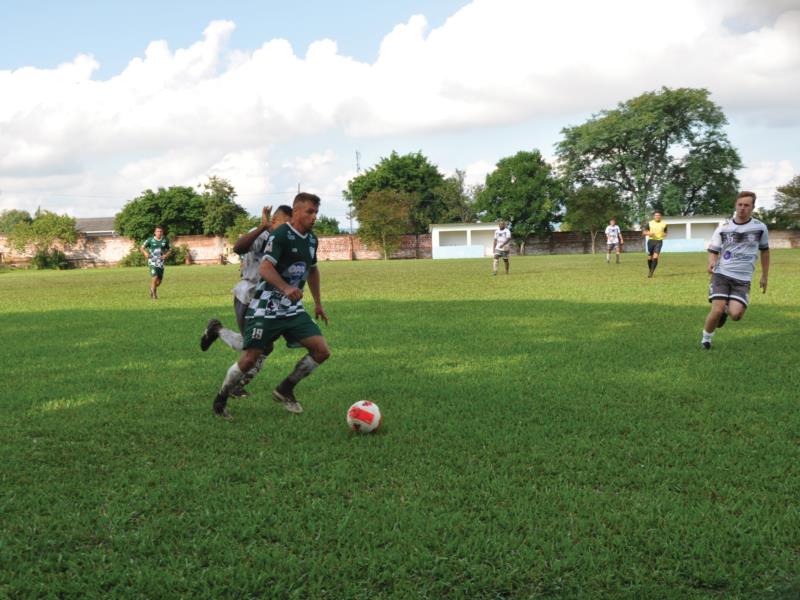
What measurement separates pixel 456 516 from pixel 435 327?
7.70m

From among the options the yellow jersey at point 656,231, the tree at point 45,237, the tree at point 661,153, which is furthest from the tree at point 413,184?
the yellow jersey at point 656,231

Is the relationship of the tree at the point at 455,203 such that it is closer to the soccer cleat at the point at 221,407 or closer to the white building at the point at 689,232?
the white building at the point at 689,232

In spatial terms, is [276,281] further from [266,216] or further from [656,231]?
[656,231]

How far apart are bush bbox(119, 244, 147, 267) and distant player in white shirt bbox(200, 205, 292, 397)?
175ft

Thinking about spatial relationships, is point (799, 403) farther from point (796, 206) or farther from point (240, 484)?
point (796, 206)

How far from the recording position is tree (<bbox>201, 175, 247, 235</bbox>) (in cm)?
6450

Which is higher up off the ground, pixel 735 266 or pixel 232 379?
pixel 735 266

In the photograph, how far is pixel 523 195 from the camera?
6731 centimetres

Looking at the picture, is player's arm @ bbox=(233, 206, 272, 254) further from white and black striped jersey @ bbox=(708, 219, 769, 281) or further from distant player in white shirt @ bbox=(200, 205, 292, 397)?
white and black striped jersey @ bbox=(708, 219, 769, 281)

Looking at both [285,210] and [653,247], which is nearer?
[285,210]

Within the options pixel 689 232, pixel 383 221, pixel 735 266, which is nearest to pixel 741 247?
pixel 735 266

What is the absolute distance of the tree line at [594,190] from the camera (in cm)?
6222

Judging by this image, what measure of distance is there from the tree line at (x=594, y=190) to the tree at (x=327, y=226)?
0.67m

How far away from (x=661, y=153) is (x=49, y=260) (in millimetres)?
56038
